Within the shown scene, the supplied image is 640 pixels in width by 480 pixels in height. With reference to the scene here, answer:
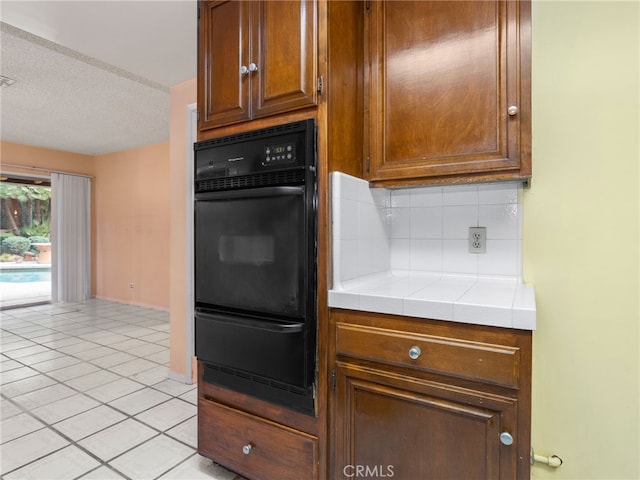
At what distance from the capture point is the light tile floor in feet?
5.59

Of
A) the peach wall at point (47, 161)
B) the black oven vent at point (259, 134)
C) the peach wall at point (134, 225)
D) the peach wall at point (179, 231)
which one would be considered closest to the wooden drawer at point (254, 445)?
the black oven vent at point (259, 134)

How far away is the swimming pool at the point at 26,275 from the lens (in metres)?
5.97

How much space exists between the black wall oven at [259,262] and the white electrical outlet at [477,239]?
0.81 meters

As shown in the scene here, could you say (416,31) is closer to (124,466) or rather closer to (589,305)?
(589,305)

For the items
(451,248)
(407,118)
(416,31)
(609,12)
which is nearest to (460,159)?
(407,118)

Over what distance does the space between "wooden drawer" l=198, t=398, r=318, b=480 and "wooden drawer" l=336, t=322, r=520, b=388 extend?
1.35 feet

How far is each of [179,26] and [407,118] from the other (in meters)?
1.42

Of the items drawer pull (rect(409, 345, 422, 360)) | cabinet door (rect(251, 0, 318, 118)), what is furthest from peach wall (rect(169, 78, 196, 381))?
drawer pull (rect(409, 345, 422, 360))

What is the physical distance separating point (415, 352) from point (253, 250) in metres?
0.71

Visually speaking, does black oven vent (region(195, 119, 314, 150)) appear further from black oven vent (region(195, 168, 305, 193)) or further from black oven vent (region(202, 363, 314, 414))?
black oven vent (region(202, 363, 314, 414))

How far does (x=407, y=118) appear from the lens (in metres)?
1.47

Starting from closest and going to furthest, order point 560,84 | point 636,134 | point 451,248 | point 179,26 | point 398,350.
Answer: point 398,350 → point 636,134 → point 560,84 → point 451,248 → point 179,26

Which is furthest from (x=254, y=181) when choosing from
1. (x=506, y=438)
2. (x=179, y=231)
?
(x=179, y=231)

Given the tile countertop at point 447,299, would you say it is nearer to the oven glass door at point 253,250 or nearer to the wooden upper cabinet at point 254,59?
the oven glass door at point 253,250
